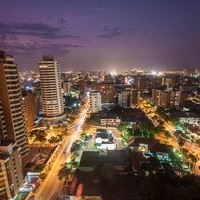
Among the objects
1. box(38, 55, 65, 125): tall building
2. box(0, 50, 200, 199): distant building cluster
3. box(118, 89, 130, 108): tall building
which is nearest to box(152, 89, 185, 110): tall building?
box(0, 50, 200, 199): distant building cluster

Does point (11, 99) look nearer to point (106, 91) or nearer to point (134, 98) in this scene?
point (134, 98)

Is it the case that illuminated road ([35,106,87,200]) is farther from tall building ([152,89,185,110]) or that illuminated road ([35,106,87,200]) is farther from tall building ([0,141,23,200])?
tall building ([152,89,185,110])

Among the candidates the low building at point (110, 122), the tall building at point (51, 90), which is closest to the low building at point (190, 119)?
the low building at point (110, 122)

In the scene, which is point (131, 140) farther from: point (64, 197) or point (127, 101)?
point (127, 101)

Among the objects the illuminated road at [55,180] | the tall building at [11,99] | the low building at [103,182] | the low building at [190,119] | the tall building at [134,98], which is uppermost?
the tall building at [11,99]

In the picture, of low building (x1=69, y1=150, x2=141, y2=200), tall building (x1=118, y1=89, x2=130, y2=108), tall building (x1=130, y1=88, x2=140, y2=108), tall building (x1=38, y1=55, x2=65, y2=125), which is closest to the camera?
low building (x1=69, y1=150, x2=141, y2=200)

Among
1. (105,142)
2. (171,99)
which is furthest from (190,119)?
(105,142)

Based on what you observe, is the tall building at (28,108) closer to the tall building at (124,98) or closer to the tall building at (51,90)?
the tall building at (51,90)
